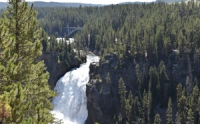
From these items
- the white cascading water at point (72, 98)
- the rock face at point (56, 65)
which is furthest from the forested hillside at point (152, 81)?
the rock face at point (56, 65)

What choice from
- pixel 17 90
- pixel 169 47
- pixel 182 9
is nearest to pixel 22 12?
pixel 17 90

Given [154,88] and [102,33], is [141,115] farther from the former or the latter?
[102,33]

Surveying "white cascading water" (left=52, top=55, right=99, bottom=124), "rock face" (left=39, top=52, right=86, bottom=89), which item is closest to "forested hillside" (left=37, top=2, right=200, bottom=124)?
"white cascading water" (left=52, top=55, right=99, bottom=124)

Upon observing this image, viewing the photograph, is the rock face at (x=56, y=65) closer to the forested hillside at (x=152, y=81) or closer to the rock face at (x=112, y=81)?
the forested hillside at (x=152, y=81)

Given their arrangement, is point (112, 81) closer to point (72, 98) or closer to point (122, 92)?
point (122, 92)

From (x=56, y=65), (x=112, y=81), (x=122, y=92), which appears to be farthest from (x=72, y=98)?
(x=56, y=65)
